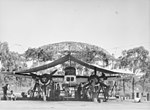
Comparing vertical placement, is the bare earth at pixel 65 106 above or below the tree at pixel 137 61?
below

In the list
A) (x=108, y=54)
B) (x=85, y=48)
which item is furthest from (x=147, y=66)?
(x=85, y=48)

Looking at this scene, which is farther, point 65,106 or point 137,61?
point 137,61

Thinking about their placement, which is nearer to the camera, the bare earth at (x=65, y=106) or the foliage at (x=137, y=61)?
the bare earth at (x=65, y=106)

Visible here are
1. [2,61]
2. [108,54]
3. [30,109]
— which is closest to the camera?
[30,109]

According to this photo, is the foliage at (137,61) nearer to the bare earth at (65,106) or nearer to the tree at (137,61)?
the tree at (137,61)

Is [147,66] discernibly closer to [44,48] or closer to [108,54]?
[108,54]

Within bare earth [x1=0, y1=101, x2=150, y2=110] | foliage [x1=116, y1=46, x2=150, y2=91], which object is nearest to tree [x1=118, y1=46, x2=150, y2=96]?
foliage [x1=116, y1=46, x2=150, y2=91]

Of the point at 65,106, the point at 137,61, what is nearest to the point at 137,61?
the point at 137,61

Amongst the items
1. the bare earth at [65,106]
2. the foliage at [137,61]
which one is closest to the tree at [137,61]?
the foliage at [137,61]

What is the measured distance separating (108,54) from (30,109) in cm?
3074

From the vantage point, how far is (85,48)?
41750 millimetres

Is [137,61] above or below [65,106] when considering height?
above

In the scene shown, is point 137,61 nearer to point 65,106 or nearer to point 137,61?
point 137,61

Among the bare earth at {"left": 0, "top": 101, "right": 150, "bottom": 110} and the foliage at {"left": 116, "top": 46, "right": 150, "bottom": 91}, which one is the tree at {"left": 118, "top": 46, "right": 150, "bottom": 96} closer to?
the foliage at {"left": 116, "top": 46, "right": 150, "bottom": 91}
